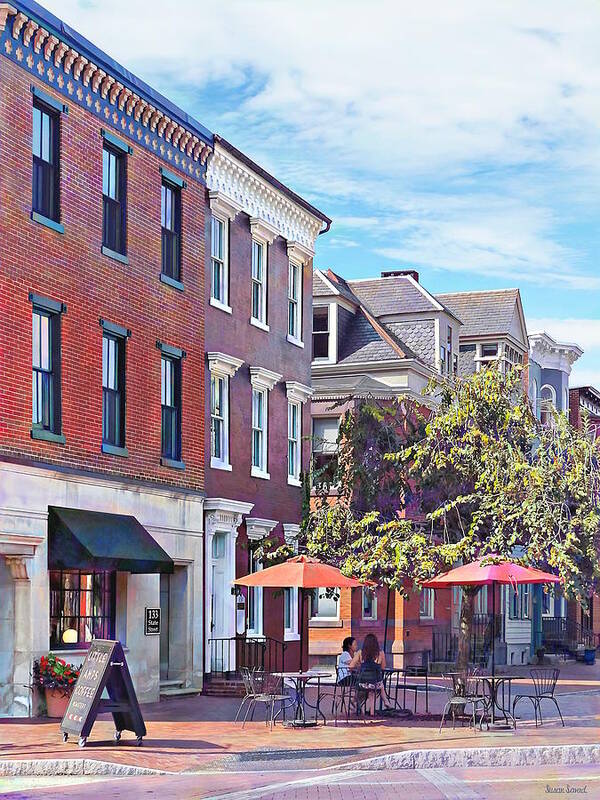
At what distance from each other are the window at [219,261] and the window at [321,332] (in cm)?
1272

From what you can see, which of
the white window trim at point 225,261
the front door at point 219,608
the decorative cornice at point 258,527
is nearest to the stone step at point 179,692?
the front door at point 219,608

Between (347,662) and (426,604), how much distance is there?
763 inches

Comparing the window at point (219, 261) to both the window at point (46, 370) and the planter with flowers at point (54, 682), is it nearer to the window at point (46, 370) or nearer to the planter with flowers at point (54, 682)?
the window at point (46, 370)

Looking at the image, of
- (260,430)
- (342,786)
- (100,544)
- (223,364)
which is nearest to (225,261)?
(223,364)

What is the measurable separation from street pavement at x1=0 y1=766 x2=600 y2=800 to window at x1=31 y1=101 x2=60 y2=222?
10795 millimetres

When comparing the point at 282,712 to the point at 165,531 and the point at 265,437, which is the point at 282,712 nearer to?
the point at 165,531

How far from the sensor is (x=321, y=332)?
42.8 metres

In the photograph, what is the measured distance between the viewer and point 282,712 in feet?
75.9

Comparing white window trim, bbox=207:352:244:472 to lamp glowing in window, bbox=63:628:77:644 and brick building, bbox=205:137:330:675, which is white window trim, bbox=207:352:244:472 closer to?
brick building, bbox=205:137:330:675

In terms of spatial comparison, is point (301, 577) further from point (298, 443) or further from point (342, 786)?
point (298, 443)

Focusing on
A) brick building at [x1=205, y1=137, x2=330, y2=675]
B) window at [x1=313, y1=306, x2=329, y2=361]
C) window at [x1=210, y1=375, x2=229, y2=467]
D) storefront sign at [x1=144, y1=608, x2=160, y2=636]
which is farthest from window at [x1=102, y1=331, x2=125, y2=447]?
window at [x1=313, y1=306, x2=329, y2=361]

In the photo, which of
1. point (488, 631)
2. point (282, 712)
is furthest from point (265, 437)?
point (488, 631)

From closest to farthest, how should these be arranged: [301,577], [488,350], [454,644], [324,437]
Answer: [301,577]
[324,437]
[454,644]
[488,350]

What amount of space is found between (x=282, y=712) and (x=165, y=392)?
7.02 metres
